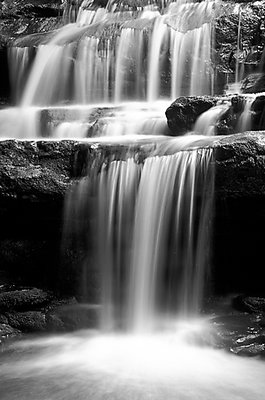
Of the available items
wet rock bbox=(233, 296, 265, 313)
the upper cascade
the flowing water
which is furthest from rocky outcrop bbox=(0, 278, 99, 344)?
the upper cascade

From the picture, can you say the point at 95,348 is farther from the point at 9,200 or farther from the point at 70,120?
the point at 70,120

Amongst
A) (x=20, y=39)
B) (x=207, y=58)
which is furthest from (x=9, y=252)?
(x=20, y=39)

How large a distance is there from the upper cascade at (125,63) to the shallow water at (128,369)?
645cm

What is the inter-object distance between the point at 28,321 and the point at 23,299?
299 millimetres

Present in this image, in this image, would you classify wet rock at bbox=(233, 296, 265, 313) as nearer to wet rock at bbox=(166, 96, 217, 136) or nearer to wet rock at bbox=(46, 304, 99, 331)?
wet rock at bbox=(46, 304, 99, 331)

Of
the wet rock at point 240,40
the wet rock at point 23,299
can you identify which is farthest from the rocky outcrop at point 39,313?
the wet rock at point 240,40

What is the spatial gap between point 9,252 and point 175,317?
2460mm

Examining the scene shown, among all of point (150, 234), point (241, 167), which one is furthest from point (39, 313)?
point (241, 167)

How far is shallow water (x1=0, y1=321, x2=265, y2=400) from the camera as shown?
4090mm

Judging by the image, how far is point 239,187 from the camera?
522cm

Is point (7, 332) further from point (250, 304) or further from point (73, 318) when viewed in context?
point (250, 304)

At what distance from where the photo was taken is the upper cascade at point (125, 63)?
34.2ft

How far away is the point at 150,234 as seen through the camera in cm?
564

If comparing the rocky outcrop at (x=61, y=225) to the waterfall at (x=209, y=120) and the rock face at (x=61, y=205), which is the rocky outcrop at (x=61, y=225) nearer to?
the rock face at (x=61, y=205)
